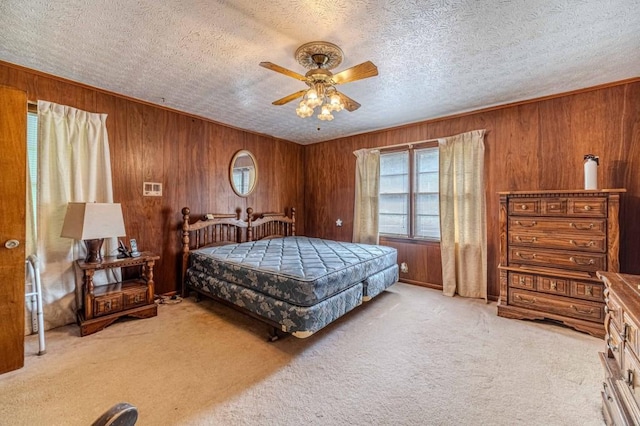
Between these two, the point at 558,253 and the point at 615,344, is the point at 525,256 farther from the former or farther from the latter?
the point at 615,344

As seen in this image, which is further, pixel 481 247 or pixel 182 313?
pixel 481 247

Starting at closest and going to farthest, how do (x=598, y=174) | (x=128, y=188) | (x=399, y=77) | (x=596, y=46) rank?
(x=596, y=46) < (x=399, y=77) < (x=598, y=174) < (x=128, y=188)

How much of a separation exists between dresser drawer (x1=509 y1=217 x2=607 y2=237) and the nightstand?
13.7 ft

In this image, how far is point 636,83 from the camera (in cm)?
283

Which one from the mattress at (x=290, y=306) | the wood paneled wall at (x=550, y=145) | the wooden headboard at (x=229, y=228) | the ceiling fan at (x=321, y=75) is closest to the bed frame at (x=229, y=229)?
the wooden headboard at (x=229, y=228)

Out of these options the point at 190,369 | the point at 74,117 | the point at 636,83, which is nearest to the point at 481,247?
the point at 636,83

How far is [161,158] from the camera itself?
370cm

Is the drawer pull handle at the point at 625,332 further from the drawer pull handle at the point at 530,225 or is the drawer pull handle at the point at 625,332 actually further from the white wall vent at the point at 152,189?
the white wall vent at the point at 152,189

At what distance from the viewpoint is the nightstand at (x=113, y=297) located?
2.70 meters

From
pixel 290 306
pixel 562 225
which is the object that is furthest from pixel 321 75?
pixel 562 225

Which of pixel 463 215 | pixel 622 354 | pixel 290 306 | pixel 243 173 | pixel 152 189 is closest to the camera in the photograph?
pixel 622 354

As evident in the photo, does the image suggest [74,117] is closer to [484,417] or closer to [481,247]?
[484,417]

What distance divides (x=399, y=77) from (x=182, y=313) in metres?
→ 3.55

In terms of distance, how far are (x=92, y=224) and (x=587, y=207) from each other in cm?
486
